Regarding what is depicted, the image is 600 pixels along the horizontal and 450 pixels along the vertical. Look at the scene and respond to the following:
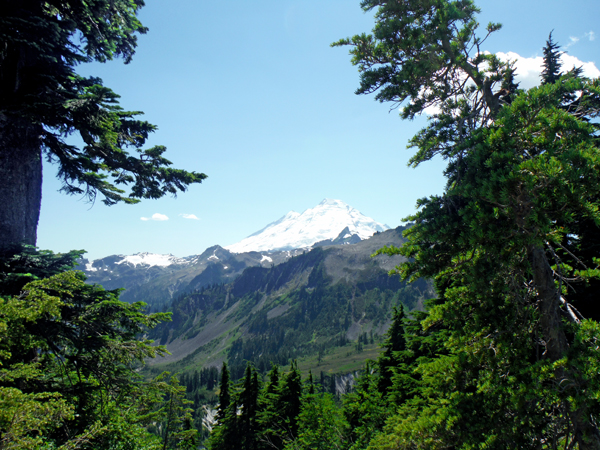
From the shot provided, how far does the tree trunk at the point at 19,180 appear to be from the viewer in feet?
35.7

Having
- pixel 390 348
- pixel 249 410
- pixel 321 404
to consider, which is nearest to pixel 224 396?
pixel 249 410

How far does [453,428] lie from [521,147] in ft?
24.3

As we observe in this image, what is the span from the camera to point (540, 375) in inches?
265

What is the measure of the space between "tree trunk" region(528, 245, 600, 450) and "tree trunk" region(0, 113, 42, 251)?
16382 mm

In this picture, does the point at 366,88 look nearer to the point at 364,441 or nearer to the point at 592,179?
the point at 592,179

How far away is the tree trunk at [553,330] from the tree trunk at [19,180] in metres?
16.4

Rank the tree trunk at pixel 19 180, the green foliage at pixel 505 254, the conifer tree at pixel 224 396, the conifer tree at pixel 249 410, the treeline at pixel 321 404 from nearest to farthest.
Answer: the green foliage at pixel 505 254 → the tree trunk at pixel 19 180 → the treeline at pixel 321 404 → the conifer tree at pixel 249 410 → the conifer tree at pixel 224 396

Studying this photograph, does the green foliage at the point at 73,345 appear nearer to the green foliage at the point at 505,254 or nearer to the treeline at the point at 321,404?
the green foliage at the point at 505,254

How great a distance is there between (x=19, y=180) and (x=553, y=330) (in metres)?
17.9

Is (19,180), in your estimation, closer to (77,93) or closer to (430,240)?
(77,93)

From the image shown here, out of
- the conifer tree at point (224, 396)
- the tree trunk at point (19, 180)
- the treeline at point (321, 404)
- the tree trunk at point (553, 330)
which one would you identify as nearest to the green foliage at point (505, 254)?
the tree trunk at point (553, 330)

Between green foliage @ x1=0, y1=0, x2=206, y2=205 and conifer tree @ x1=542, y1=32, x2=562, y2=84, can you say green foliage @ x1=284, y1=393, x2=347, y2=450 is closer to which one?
green foliage @ x1=0, y1=0, x2=206, y2=205

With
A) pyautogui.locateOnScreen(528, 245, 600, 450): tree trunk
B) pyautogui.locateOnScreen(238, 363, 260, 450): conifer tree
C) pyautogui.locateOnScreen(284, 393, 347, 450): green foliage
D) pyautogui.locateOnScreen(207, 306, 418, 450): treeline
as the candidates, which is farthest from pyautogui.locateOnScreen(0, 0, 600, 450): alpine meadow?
pyautogui.locateOnScreen(238, 363, 260, 450): conifer tree

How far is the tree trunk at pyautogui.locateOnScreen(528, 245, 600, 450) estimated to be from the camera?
6629 mm
